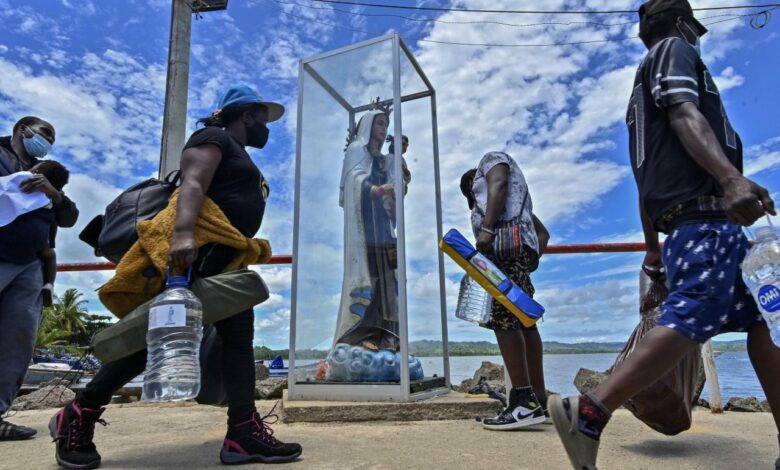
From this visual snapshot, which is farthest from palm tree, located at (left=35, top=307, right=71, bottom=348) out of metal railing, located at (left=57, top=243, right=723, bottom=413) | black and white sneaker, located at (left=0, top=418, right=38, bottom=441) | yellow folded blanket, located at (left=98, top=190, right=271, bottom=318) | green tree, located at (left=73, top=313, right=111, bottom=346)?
yellow folded blanket, located at (left=98, top=190, right=271, bottom=318)

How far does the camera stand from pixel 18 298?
2.77 metres

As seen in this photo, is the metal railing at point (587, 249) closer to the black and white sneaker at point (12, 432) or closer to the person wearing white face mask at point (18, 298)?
the person wearing white face mask at point (18, 298)

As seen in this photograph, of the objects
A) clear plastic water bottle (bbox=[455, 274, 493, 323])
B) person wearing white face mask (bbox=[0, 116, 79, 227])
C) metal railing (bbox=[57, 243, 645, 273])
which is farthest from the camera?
metal railing (bbox=[57, 243, 645, 273])

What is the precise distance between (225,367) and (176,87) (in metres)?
4.71

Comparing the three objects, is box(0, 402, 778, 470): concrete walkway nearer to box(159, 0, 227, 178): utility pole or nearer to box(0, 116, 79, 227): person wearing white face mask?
box(0, 116, 79, 227): person wearing white face mask

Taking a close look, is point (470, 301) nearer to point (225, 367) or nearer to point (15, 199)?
point (225, 367)

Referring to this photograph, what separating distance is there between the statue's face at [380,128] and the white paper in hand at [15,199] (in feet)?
6.97

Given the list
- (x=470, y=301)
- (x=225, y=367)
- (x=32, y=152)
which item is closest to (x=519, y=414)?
(x=470, y=301)

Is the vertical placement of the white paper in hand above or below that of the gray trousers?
above

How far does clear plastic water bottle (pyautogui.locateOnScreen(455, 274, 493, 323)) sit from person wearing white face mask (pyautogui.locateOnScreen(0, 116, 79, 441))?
2.34 meters

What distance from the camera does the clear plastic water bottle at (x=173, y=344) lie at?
174 cm

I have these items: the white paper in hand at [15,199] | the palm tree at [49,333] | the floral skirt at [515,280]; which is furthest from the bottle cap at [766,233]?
the palm tree at [49,333]

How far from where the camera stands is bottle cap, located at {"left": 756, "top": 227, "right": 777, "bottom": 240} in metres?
1.65

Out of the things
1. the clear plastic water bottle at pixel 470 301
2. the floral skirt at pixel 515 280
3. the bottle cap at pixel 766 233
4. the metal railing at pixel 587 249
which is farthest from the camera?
the metal railing at pixel 587 249
